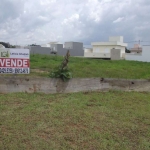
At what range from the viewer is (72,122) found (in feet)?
11.2

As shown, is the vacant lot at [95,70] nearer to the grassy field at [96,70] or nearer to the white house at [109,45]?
the grassy field at [96,70]

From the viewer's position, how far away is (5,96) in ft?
15.5

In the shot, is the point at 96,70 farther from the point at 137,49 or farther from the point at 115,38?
the point at 137,49

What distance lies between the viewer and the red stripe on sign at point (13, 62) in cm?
576

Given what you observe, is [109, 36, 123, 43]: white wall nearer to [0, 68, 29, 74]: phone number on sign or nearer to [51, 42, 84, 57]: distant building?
[51, 42, 84, 57]: distant building

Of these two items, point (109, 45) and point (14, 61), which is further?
point (109, 45)

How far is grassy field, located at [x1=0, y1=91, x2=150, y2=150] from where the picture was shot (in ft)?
8.95

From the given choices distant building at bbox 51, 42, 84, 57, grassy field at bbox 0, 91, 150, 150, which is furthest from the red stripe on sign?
distant building at bbox 51, 42, 84, 57

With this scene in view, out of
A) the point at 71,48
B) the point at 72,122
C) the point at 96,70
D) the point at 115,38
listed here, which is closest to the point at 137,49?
the point at 115,38

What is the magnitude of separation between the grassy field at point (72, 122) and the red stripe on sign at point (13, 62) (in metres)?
1.26

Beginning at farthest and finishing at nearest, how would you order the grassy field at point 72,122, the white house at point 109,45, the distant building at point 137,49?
1. the distant building at point 137,49
2. the white house at point 109,45
3. the grassy field at point 72,122

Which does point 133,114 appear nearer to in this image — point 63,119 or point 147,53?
point 63,119

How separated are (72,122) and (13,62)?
10.4ft

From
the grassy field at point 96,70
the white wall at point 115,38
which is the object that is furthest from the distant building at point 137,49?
the grassy field at point 96,70
